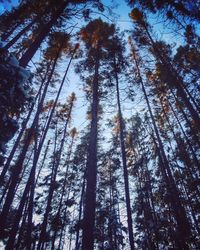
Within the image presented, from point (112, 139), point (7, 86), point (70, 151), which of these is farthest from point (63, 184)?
Answer: point (7, 86)

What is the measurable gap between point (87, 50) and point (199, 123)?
29.9 ft

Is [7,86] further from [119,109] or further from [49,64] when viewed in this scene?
[49,64]

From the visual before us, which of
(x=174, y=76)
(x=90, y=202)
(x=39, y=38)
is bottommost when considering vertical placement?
(x=90, y=202)

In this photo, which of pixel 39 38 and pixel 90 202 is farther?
pixel 39 38

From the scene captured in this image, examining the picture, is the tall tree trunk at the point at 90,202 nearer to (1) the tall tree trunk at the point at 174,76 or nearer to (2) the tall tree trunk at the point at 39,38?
(2) the tall tree trunk at the point at 39,38

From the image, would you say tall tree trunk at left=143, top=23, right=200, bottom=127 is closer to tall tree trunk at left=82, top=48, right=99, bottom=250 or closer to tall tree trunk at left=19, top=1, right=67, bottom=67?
tall tree trunk at left=82, top=48, right=99, bottom=250

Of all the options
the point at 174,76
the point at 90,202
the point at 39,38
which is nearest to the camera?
the point at 90,202

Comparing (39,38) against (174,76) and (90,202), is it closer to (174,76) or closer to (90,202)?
(90,202)

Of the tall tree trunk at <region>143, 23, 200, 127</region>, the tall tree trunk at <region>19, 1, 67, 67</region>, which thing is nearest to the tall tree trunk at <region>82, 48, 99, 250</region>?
the tall tree trunk at <region>19, 1, 67, 67</region>

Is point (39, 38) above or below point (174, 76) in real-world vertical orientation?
below

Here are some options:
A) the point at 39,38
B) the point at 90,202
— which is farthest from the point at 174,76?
the point at 90,202

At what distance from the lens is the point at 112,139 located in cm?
2114

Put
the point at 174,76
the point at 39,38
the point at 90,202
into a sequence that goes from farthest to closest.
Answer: the point at 174,76 < the point at 39,38 < the point at 90,202

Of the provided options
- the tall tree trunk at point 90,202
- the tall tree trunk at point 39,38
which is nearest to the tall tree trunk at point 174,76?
the tall tree trunk at point 90,202
